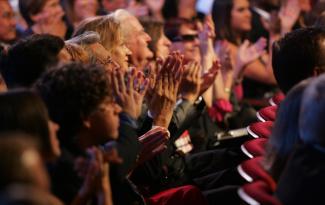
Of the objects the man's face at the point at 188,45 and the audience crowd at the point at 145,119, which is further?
the man's face at the point at 188,45

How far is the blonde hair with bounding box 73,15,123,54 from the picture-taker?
3.38 m

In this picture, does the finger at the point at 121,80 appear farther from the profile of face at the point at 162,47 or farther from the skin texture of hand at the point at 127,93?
the profile of face at the point at 162,47

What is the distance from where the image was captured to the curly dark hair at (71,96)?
7.46ft

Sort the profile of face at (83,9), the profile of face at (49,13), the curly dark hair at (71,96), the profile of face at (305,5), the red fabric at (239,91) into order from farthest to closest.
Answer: the profile of face at (305,5) → the profile of face at (83,9) → the red fabric at (239,91) → the profile of face at (49,13) → the curly dark hair at (71,96)

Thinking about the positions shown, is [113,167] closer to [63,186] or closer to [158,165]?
[63,186]

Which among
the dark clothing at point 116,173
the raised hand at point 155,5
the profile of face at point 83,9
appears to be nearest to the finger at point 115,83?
the dark clothing at point 116,173

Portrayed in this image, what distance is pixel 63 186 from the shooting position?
2197mm

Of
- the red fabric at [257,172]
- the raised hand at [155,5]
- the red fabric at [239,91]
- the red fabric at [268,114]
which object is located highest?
the red fabric at [257,172]

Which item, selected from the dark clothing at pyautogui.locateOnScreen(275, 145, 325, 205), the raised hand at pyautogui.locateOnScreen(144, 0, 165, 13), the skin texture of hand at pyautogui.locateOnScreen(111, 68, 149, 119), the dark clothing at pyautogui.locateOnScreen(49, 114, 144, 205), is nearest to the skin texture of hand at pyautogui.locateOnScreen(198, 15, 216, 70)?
the raised hand at pyautogui.locateOnScreen(144, 0, 165, 13)

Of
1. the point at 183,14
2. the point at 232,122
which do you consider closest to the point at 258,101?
the point at 232,122

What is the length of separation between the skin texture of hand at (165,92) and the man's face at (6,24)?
7.04 ft

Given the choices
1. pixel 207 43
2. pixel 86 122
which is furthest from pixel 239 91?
pixel 86 122

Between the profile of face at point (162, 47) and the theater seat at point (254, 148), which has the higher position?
the theater seat at point (254, 148)

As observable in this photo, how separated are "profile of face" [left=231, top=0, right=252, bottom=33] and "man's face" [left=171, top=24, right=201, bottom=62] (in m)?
0.94
